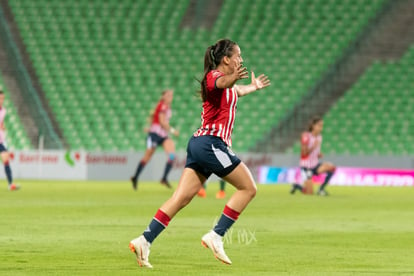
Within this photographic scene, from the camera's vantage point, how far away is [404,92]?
32.4m

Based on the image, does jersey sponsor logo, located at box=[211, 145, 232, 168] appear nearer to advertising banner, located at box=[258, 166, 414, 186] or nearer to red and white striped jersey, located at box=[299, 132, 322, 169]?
red and white striped jersey, located at box=[299, 132, 322, 169]

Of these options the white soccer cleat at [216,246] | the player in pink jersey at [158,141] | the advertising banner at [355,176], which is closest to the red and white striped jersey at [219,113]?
the white soccer cleat at [216,246]

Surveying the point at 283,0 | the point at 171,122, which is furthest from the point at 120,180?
the point at 283,0

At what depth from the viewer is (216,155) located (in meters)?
8.43

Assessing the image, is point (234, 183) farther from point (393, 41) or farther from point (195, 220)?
point (393, 41)

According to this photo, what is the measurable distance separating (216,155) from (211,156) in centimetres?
4

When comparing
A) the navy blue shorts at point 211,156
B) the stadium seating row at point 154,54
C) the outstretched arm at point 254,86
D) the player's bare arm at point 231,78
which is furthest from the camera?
the stadium seating row at point 154,54

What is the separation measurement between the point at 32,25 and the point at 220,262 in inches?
1025

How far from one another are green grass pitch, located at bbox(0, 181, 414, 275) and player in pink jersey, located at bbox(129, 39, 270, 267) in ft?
1.41

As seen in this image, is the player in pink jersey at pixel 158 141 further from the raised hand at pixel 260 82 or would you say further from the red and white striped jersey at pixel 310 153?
the raised hand at pixel 260 82

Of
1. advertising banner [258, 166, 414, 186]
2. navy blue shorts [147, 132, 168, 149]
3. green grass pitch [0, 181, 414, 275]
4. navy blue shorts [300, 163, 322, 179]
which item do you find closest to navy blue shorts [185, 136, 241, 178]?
green grass pitch [0, 181, 414, 275]

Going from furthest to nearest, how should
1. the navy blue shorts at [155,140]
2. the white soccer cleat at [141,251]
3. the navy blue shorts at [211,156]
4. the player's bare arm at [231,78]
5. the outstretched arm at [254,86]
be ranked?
the navy blue shorts at [155,140] < the outstretched arm at [254,86] < the navy blue shorts at [211,156] < the white soccer cleat at [141,251] < the player's bare arm at [231,78]

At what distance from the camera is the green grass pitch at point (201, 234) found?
8.21 m

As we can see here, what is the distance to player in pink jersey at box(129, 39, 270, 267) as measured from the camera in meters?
8.38
